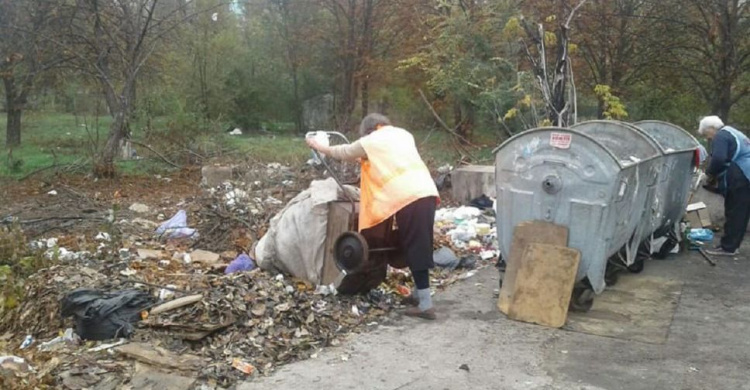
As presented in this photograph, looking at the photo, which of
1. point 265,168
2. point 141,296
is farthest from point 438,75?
point 141,296

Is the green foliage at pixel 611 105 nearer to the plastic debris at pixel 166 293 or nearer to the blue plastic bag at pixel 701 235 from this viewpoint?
the blue plastic bag at pixel 701 235

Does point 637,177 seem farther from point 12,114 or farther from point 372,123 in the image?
point 12,114

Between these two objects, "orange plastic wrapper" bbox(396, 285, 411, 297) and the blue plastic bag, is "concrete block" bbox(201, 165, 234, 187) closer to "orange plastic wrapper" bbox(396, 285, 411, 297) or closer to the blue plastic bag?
"orange plastic wrapper" bbox(396, 285, 411, 297)

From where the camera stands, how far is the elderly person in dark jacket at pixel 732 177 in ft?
26.5

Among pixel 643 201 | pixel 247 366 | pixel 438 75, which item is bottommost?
pixel 247 366

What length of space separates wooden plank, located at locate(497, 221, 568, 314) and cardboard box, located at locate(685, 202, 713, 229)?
176 inches

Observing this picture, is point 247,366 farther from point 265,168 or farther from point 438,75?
point 438,75

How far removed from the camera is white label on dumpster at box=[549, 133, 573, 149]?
571cm

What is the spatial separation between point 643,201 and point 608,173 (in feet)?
4.25

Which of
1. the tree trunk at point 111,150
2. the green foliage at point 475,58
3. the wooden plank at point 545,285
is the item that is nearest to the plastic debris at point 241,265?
the wooden plank at point 545,285

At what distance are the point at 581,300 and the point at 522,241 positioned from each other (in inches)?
28.0

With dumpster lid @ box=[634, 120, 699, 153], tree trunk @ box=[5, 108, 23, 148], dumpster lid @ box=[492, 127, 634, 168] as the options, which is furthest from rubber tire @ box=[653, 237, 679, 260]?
tree trunk @ box=[5, 108, 23, 148]

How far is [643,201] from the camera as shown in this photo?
21.9ft

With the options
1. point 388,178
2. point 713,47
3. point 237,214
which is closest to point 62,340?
point 388,178
